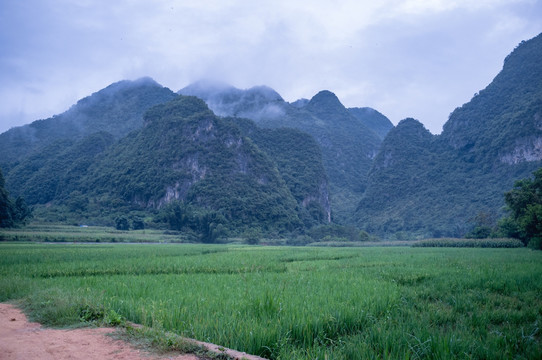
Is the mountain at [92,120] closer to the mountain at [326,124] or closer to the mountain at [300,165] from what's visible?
the mountain at [326,124]

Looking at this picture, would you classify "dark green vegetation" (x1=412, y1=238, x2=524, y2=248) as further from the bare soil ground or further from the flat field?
the bare soil ground

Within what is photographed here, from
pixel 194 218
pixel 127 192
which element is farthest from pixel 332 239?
pixel 127 192

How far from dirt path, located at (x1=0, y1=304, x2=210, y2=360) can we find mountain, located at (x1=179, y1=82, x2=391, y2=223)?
106m

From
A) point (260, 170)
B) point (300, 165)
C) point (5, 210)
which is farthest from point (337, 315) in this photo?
point (300, 165)

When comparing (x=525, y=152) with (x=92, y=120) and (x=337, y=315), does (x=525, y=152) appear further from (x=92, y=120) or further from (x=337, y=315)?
(x=92, y=120)

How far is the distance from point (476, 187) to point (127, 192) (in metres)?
75.7

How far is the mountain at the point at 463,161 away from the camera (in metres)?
66.8

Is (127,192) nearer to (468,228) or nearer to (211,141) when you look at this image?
(211,141)

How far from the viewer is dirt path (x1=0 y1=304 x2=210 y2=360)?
140 inches

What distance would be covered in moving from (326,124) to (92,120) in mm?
95764

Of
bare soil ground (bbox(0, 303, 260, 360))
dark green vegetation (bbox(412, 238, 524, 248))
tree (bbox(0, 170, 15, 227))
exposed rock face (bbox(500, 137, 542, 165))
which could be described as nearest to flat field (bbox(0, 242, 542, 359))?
bare soil ground (bbox(0, 303, 260, 360))

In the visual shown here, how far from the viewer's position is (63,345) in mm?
3869

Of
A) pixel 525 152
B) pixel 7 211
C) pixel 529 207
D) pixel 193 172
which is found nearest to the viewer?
pixel 529 207

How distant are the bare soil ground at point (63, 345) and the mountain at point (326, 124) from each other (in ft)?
348
